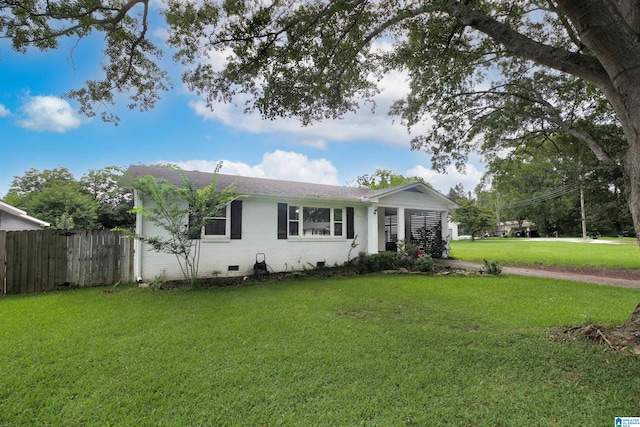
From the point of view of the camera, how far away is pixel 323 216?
11.9 m

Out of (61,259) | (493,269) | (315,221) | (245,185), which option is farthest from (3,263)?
(493,269)

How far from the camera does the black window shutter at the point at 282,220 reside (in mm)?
10875

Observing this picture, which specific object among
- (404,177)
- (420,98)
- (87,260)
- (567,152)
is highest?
(404,177)

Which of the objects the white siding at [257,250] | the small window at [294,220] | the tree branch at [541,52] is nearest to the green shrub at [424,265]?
the white siding at [257,250]

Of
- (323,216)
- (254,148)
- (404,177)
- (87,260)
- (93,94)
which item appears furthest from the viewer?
(404,177)

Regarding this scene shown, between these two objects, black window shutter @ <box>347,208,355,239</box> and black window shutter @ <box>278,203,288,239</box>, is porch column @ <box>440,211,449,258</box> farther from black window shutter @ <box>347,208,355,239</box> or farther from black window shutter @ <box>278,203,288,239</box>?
black window shutter @ <box>278,203,288,239</box>

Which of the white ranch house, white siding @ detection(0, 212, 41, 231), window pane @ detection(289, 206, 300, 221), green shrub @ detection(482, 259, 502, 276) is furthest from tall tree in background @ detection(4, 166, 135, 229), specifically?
green shrub @ detection(482, 259, 502, 276)

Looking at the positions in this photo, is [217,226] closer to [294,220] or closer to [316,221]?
[294,220]

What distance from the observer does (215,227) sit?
9.86 meters

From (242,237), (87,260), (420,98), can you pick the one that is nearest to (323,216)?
(242,237)

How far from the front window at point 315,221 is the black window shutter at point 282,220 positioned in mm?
265

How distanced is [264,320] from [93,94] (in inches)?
257

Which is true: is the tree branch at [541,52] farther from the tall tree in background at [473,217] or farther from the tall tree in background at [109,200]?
the tall tree in background at [473,217]

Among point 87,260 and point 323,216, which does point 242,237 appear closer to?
point 323,216
